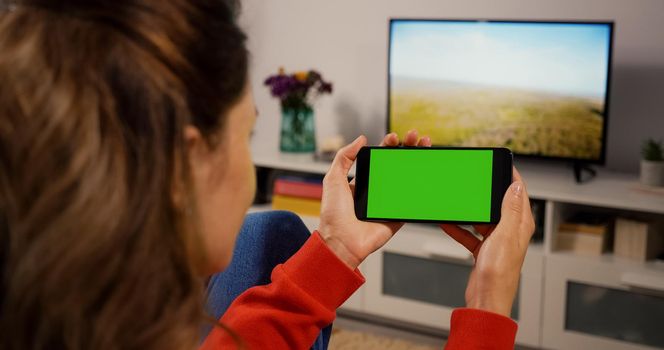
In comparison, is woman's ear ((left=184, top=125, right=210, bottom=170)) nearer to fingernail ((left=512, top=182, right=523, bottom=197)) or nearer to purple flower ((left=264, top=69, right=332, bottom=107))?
fingernail ((left=512, top=182, right=523, bottom=197))

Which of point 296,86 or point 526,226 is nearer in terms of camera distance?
point 526,226

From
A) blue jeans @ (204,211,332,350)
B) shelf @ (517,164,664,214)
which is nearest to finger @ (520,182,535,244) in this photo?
blue jeans @ (204,211,332,350)

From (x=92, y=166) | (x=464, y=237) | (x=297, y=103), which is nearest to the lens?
(x=92, y=166)

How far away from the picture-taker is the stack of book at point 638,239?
2.57 meters

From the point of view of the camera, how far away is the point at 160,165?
0.63m

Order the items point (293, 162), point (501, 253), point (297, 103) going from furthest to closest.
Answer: point (297, 103), point (293, 162), point (501, 253)

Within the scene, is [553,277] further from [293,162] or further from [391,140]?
[391,140]

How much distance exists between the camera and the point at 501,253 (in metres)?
1.08

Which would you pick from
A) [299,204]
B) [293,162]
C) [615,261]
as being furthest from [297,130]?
[615,261]

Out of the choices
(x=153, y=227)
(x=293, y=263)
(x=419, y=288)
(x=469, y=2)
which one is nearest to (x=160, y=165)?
(x=153, y=227)

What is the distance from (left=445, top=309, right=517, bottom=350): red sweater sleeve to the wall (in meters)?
2.08

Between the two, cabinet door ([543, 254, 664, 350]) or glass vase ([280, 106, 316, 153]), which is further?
glass vase ([280, 106, 316, 153])

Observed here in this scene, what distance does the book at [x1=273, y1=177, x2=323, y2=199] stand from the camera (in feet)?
10.1

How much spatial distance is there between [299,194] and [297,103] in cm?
37
